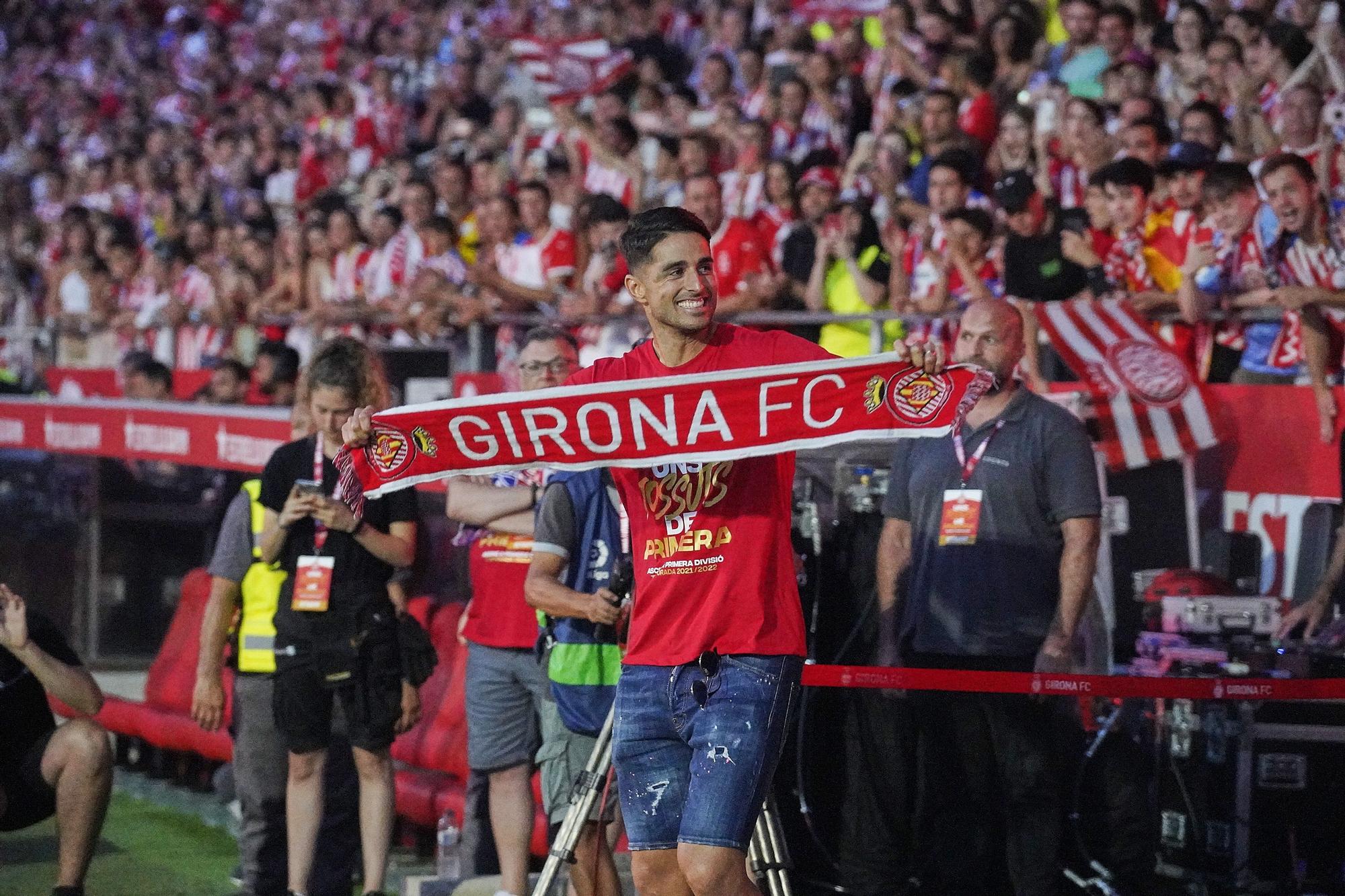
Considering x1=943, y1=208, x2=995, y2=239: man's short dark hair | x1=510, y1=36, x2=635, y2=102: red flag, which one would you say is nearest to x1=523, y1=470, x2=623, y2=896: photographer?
x1=943, y1=208, x2=995, y2=239: man's short dark hair

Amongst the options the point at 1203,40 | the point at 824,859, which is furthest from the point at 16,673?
the point at 1203,40

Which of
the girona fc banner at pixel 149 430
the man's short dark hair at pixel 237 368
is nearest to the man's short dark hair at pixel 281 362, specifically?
the girona fc banner at pixel 149 430

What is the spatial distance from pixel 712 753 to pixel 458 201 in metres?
10.1

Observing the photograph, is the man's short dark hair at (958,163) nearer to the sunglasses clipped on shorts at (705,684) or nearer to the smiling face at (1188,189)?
the smiling face at (1188,189)

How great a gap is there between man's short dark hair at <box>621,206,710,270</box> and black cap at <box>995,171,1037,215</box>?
481cm

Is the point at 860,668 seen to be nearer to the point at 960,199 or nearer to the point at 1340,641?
the point at 1340,641

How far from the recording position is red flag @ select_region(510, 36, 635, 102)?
14664 millimetres

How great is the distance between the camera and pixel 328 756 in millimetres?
6887

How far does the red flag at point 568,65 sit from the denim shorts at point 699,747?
1091 cm

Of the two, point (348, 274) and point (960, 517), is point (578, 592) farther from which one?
point (348, 274)

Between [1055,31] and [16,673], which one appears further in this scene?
[1055,31]

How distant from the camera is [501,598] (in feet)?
21.1

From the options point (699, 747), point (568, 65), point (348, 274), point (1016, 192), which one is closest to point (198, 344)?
point (348, 274)

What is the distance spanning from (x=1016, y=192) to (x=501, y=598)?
375 centimetres
